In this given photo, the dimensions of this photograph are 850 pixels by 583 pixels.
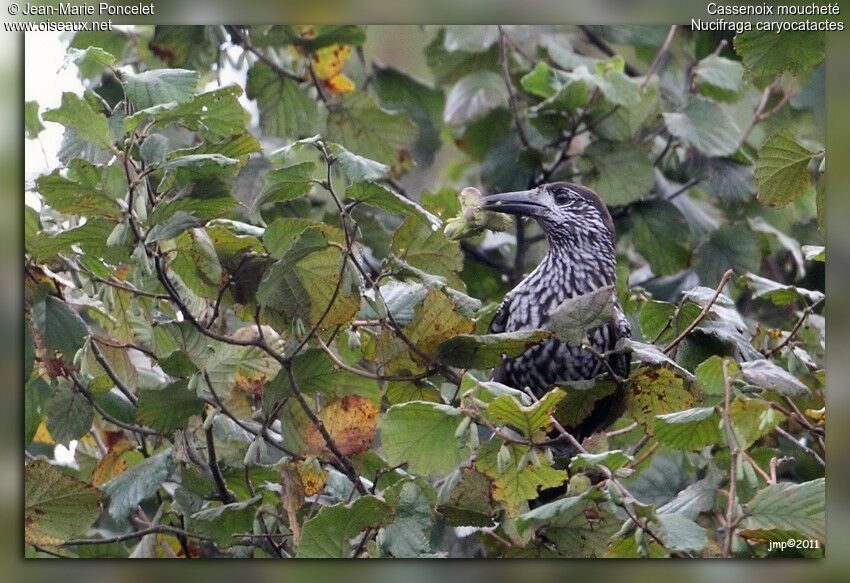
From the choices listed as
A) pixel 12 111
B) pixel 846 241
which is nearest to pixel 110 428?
pixel 12 111

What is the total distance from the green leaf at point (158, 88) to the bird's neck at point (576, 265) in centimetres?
96

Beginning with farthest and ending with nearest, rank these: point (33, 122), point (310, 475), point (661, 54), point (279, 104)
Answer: point (661, 54) → point (279, 104) → point (33, 122) → point (310, 475)

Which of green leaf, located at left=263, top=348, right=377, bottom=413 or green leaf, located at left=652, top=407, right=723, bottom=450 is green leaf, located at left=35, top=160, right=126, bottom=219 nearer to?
green leaf, located at left=263, top=348, right=377, bottom=413

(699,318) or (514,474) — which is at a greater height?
(699,318)

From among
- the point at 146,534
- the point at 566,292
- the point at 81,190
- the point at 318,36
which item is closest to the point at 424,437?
the point at 146,534

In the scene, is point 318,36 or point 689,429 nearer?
point 689,429

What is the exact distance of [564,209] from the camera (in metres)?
2.76

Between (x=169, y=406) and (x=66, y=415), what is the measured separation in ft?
0.80

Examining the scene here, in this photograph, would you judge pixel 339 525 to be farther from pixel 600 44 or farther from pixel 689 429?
pixel 600 44

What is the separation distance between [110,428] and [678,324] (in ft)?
3.74

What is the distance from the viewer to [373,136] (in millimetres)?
2947

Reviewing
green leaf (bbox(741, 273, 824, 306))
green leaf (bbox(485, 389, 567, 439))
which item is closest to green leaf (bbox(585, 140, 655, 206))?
green leaf (bbox(741, 273, 824, 306))

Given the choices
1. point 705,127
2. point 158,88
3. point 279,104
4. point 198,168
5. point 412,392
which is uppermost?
point 158,88

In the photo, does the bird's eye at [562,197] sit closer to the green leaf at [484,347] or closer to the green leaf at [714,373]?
the green leaf at [484,347]
